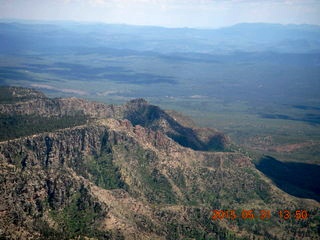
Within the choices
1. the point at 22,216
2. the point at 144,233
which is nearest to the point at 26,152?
the point at 22,216
